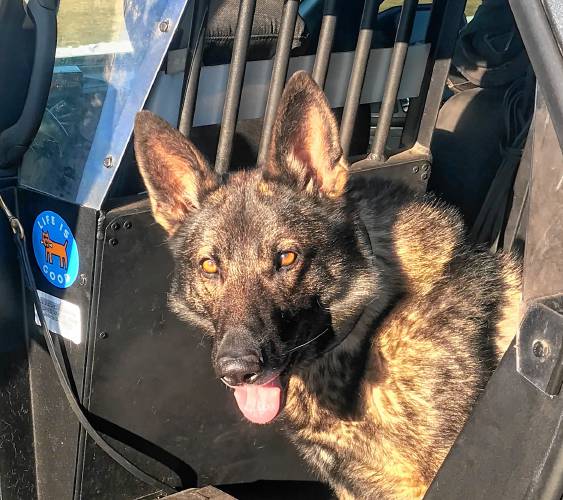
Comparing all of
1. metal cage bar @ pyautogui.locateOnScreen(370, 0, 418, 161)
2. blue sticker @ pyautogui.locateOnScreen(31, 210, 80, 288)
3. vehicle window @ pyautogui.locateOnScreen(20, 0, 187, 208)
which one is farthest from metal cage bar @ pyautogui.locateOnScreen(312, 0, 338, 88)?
blue sticker @ pyautogui.locateOnScreen(31, 210, 80, 288)

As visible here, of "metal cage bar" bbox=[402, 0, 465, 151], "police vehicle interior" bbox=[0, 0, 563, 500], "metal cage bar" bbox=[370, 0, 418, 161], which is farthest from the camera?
"metal cage bar" bbox=[402, 0, 465, 151]

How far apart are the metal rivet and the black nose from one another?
837 mm

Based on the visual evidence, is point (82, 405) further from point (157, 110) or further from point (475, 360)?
point (475, 360)

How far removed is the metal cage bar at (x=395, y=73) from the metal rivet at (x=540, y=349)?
1457 mm

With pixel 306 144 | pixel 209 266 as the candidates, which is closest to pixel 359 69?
pixel 306 144

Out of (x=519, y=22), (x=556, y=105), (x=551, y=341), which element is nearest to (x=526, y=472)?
(x=551, y=341)

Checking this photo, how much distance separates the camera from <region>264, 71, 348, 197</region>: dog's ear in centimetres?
205

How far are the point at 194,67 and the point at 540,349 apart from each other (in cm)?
132

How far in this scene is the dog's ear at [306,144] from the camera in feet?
6.74

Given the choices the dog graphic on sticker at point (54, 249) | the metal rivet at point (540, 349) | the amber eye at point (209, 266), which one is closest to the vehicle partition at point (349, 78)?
the amber eye at point (209, 266)

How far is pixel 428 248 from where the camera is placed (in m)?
2.45

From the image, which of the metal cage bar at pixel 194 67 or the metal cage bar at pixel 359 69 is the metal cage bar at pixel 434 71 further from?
the metal cage bar at pixel 194 67

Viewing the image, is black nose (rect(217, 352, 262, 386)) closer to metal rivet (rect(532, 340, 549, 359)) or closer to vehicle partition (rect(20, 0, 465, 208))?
vehicle partition (rect(20, 0, 465, 208))

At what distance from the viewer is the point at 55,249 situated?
223 centimetres
